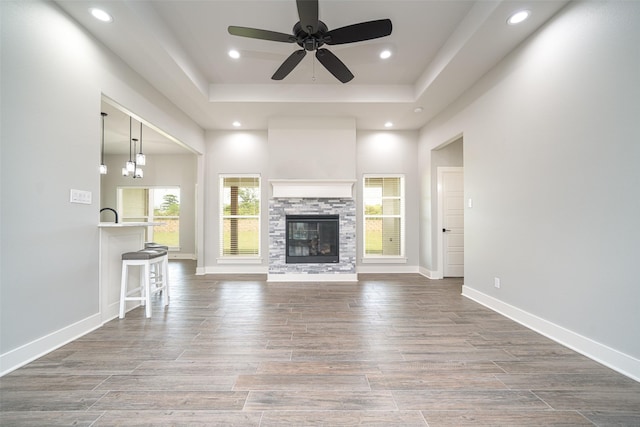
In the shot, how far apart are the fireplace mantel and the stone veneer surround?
0.15 m

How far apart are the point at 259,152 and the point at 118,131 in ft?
10.2

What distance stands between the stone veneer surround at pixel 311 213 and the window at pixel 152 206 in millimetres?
4265

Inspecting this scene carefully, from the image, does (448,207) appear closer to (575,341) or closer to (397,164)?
(397,164)

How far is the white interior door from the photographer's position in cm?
494

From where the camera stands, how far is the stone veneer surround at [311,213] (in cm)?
472

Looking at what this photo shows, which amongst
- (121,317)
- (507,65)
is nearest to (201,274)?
(121,317)

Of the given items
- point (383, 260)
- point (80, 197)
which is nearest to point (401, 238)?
point (383, 260)

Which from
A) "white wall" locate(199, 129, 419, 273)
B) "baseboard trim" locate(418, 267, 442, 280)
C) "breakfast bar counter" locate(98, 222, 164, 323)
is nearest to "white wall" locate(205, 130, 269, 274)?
"white wall" locate(199, 129, 419, 273)

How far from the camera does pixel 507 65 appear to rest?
116 inches

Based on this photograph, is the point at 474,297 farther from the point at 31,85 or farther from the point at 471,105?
the point at 31,85

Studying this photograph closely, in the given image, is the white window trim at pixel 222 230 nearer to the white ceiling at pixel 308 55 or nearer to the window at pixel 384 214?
the white ceiling at pixel 308 55

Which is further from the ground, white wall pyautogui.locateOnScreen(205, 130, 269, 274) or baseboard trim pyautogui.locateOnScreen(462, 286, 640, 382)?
white wall pyautogui.locateOnScreen(205, 130, 269, 274)

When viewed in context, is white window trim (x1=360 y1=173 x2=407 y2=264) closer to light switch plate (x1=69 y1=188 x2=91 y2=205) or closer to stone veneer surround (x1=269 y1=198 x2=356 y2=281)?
stone veneer surround (x1=269 y1=198 x2=356 y2=281)

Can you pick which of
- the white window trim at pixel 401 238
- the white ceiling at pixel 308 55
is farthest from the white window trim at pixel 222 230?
the white window trim at pixel 401 238
